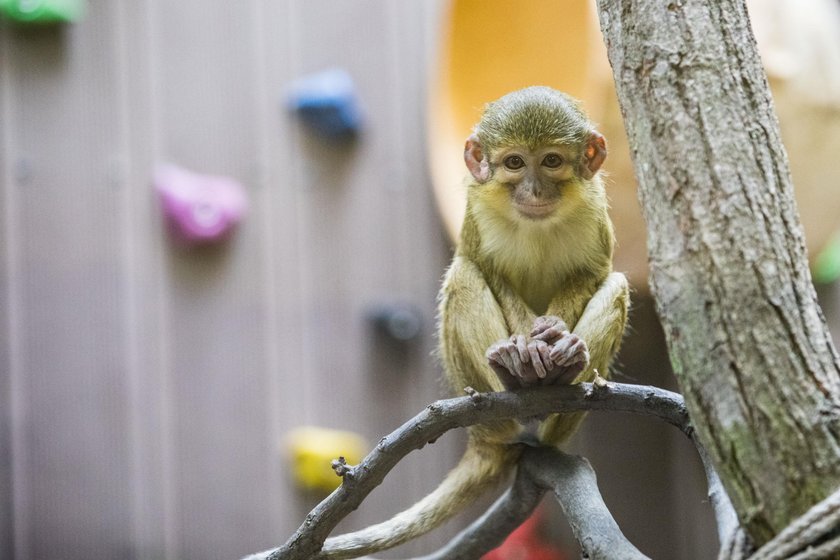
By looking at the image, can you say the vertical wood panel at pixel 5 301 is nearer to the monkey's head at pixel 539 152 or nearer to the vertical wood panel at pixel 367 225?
the vertical wood panel at pixel 367 225

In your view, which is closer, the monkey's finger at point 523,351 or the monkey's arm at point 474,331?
the monkey's finger at point 523,351

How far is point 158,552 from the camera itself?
4383mm

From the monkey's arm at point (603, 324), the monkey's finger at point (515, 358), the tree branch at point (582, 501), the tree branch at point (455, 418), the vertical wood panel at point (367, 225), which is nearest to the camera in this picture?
the tree branch at point (582, 501)

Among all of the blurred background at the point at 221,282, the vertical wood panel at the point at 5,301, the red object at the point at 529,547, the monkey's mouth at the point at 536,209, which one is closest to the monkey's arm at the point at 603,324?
the monkey's mouth at the point at 536,209

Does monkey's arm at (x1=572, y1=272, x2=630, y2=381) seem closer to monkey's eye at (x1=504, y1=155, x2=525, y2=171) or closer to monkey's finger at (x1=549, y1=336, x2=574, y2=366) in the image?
monkey's finger at (x1=549, y1=336, x2=574, y2=366)

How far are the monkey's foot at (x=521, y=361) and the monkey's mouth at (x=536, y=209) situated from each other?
41 cm

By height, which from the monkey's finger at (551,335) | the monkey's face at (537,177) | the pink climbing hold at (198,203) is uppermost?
the pink climbing hold at (198,203)

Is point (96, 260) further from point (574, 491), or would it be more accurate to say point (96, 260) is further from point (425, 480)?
point (574, 491)

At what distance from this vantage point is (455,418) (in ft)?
6.03

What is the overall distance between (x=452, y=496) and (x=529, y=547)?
2258 millimetres

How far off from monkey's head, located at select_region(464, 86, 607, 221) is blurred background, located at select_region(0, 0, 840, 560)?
74.2 inches

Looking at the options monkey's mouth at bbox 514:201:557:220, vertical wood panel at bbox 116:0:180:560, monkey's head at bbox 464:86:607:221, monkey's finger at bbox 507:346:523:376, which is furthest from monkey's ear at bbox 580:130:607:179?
vertical wood panel at bbox 116:0:180:560

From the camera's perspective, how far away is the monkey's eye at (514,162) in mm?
2277

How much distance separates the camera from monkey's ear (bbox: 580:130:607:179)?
229cm
